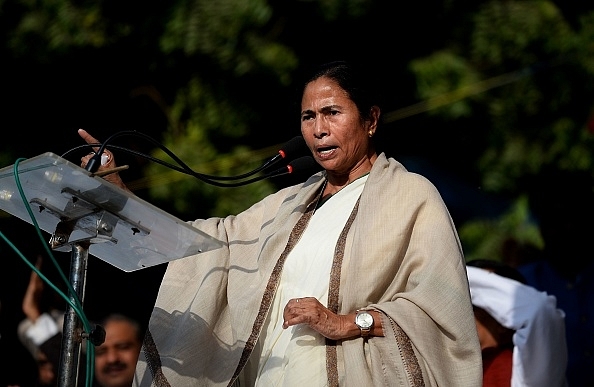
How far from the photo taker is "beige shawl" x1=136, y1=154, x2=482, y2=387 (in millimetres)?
3521

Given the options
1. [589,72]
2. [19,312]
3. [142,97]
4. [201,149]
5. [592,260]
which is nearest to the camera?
[592,260]

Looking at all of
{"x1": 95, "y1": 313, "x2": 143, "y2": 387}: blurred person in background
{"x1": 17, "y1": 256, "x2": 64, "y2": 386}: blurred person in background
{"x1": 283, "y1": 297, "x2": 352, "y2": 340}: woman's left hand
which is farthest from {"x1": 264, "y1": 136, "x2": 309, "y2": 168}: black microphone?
{"x1": 17, "y1": 256, "x2": 64, "y2": 386}: blurred person in background

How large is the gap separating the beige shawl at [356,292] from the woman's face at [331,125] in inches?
4.9

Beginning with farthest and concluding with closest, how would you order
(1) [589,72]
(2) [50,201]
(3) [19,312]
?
(1) [589,72], (3) [19,312], (2) [50,201]

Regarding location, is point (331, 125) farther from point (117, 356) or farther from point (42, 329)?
point (42, 329)

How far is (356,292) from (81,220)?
0.90 meters

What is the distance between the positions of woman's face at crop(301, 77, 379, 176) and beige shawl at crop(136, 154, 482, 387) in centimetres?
12

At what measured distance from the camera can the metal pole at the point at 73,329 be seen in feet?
10.6

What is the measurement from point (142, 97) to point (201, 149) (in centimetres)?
76

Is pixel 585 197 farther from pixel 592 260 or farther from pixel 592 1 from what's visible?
pixel 592 1

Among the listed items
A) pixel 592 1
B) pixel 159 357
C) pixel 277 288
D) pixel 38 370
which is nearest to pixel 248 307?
pixel 277 288

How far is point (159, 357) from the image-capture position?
3.89 m

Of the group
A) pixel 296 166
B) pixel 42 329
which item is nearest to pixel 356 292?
pixel 296 166

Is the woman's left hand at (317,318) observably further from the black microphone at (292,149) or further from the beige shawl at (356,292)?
the black microphone at (292,149)
